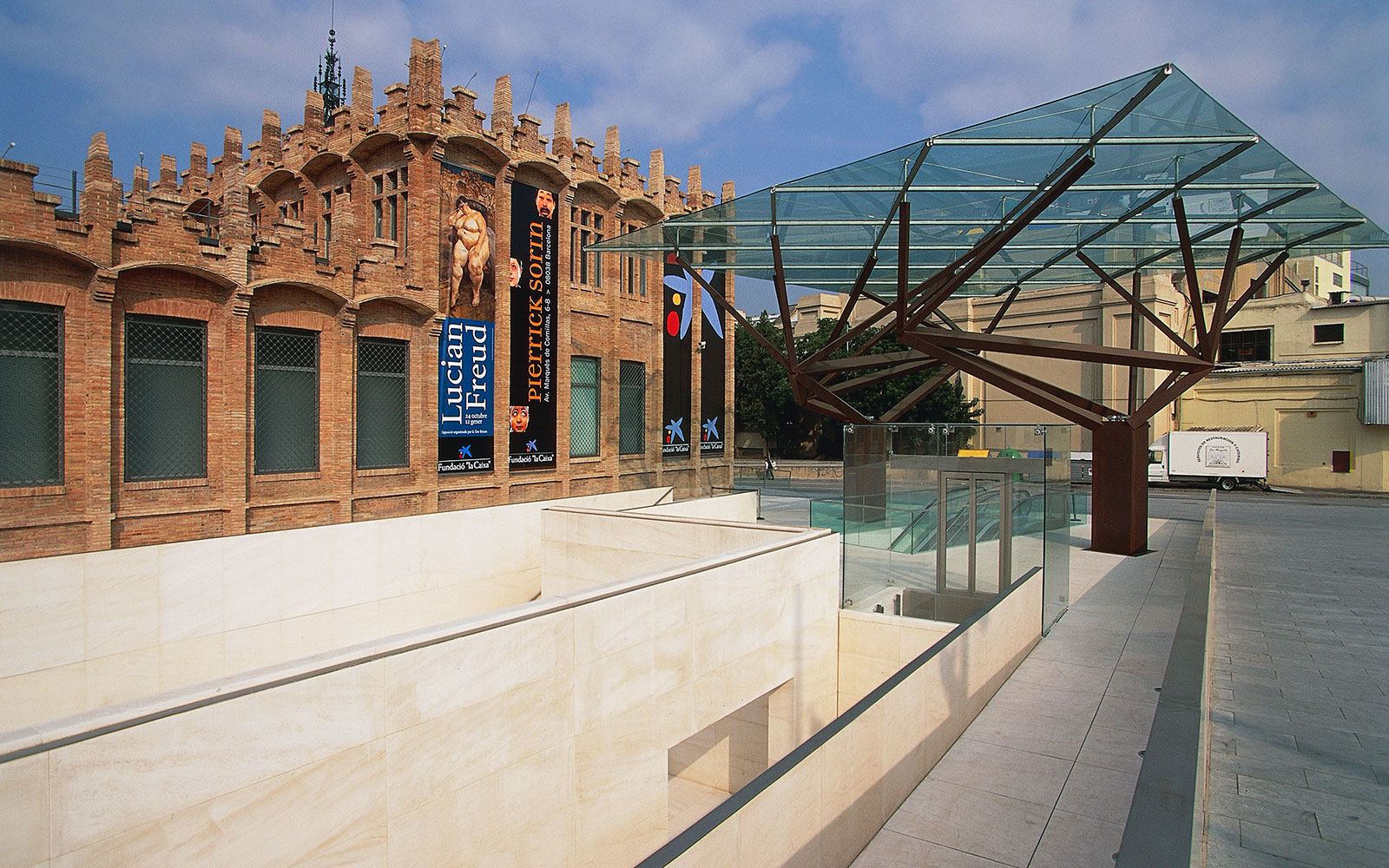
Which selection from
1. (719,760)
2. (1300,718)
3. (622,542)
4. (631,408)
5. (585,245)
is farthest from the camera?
(631,408)

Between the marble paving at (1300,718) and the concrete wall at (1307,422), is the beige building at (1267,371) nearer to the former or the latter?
the concrete wall at (1307,422)

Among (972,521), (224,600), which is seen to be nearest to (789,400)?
(972,521)

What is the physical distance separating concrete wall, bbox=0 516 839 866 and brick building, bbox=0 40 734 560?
966 centimetres

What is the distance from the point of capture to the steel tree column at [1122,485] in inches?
654

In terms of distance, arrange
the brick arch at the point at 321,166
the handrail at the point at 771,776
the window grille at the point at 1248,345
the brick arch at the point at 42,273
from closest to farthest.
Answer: the handrail at the point at 771,776 → the brick arch at the point at 42,273 → the brick arch at the point at 321,166 → the window grille at the point at 1248,345

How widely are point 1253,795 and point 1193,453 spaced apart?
135 ft

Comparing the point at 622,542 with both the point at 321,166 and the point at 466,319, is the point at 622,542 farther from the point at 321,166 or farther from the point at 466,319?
the point at 321,166

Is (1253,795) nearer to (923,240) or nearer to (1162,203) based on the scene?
(1162,203)

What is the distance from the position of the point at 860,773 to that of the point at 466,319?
1645 cm

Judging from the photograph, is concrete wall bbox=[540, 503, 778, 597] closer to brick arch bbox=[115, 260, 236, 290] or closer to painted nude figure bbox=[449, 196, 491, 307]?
painted nude figure bbox=[449, 196, 491, 307]

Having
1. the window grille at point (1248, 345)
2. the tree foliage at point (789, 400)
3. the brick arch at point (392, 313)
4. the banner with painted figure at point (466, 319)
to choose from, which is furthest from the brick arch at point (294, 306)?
the window grille at point (1248, 345)

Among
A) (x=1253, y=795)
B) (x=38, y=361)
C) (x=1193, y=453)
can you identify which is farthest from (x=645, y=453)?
(x=1193, y=453)

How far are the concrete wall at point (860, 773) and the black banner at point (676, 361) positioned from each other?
19.3m

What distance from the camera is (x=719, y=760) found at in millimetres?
13953
